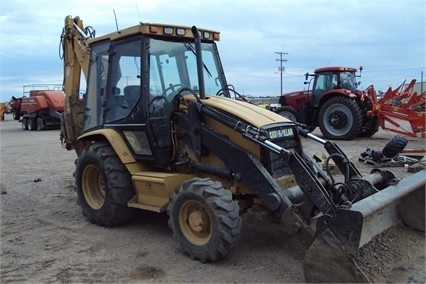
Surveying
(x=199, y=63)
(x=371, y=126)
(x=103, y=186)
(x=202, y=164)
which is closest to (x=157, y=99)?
(x=199, y=63)

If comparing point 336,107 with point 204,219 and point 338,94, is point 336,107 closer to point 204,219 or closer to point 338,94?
point 338,94

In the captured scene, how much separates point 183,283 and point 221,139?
163cm

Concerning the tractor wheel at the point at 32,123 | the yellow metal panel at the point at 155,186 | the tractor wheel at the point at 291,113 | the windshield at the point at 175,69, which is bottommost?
the yellow metal panel at the point at 155,186

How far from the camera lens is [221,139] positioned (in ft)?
16.7

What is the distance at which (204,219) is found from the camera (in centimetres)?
463

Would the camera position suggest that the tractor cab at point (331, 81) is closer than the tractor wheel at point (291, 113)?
Yes

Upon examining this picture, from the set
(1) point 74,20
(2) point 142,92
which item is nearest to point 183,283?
(2) point 142,92

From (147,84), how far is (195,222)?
1856mm

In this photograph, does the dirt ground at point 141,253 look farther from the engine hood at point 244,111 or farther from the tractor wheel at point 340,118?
the tractor wheel at point 340,118

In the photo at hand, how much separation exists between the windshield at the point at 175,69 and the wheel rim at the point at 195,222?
1539 millimetres

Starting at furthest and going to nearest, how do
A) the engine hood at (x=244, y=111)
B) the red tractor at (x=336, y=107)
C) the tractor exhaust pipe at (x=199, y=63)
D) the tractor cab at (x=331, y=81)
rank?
the tractor cab at (x=331, y=81) < the red tractor at (x=336, y=107) < the tractor exhaust pipe at (x=199, y=63) < the engine hood at (x=244, y=111)

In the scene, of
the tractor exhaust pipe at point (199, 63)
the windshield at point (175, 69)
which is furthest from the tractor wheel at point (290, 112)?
the tractor exhaust pipe at point (199, 63)

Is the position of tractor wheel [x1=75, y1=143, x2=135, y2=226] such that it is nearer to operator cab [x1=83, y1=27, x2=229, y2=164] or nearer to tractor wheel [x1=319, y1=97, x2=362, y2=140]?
operator cab [x1=83, y1=27, x2=229, y2=164]

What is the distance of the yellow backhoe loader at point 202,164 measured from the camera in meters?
4.29
